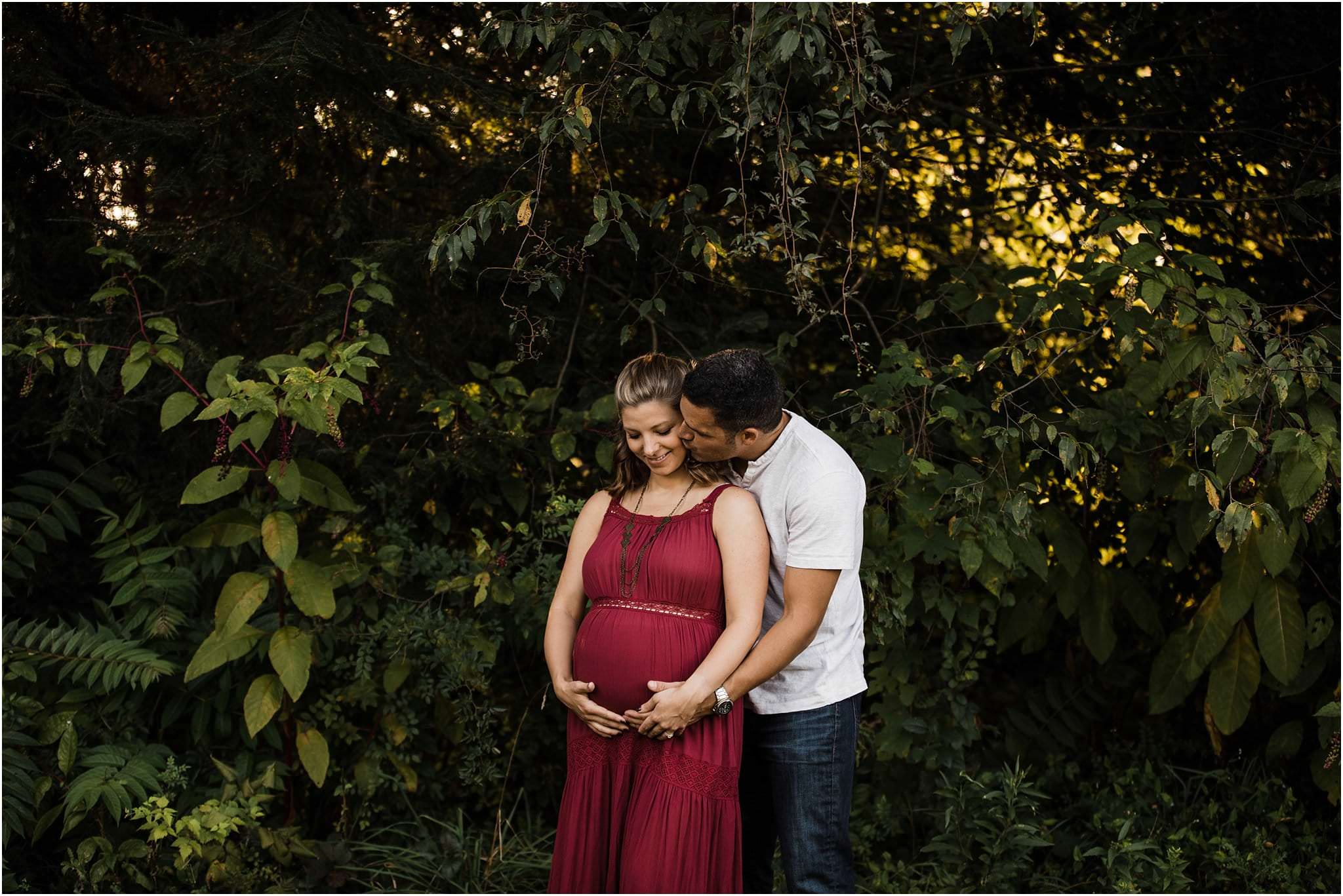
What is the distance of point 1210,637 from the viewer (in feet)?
12.6

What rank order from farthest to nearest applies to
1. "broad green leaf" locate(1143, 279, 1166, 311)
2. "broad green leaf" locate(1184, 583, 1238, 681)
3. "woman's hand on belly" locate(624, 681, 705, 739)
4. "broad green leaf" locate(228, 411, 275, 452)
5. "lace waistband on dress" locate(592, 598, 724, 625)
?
"broad green leaf" locate(1184, 583, 1238, 681)
"broad green leaf" locate(228, 411, 275, 452)
"broad green leaf" locate(1143, 279, 1166, 311)
"lace waistband on dress" locate(592, 598, 724, 625)
"woman's hand on belly" locate(624, 681, 705, 739)

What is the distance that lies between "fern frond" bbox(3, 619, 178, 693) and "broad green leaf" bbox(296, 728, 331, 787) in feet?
1.63

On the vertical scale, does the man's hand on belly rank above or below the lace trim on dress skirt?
above

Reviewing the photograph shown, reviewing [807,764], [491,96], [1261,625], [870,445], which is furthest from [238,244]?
[1261,625]

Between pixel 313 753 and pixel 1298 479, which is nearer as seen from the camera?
pixel 1298 479

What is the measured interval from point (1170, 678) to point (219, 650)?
11.4 feet

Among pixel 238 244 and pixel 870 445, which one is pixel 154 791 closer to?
pixel 238 244

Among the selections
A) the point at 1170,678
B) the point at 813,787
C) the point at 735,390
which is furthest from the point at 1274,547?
the point at 735,390

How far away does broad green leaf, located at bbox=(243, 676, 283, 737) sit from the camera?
355cm

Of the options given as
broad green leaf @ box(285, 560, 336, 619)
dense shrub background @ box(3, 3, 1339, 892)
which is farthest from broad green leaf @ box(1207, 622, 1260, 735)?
broad green leaf @ box(285, 560, 336, 619)

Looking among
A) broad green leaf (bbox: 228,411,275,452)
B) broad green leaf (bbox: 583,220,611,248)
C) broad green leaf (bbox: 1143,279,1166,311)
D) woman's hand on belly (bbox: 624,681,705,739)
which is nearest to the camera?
woman's hand on belly (bbox: 624,681,705,739)

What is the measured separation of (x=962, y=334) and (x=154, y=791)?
357 cm

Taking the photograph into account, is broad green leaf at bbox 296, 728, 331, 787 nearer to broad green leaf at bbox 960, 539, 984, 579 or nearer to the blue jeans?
the blue jeans

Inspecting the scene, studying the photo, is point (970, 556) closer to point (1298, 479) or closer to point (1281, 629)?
point (1298, 479)
